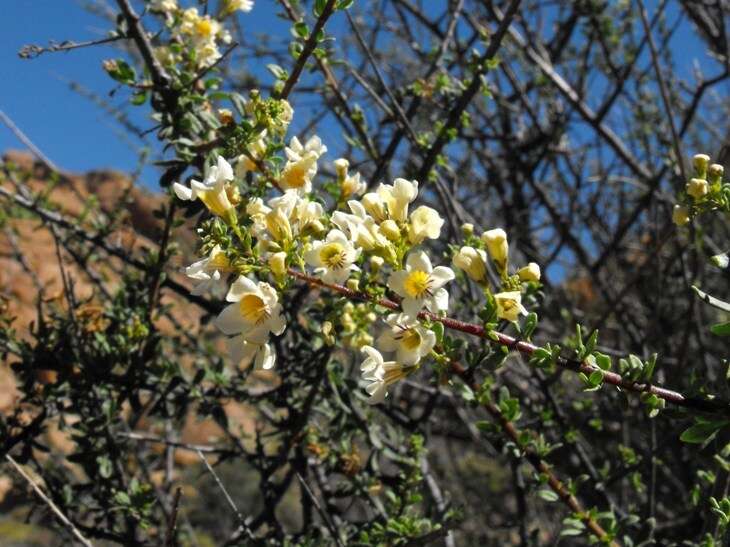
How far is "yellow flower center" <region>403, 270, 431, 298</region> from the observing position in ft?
3.86

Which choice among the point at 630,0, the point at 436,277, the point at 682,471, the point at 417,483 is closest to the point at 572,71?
the point at 630,0

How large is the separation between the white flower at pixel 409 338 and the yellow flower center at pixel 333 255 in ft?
0.43

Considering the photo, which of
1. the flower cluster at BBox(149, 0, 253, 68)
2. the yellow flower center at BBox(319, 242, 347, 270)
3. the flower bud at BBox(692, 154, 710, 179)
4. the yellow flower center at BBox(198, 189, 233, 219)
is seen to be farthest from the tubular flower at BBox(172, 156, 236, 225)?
the flower bud at BBox(692, 154, 710, 179)

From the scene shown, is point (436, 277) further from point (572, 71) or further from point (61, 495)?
point (572, 71)

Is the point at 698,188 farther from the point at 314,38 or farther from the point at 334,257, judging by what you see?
the point at 314,38

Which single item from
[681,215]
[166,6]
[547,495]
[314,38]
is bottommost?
[547,495]

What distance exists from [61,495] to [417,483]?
1145 millimetres

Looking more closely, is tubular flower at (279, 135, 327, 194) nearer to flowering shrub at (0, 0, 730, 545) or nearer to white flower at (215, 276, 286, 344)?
flowering shrub at (0, 0, 730, 545)

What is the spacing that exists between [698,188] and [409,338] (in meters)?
0.63

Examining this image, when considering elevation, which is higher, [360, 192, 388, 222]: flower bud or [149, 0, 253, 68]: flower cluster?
[149, 0, 253, 68]: flower cluster

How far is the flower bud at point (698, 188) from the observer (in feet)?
4.29

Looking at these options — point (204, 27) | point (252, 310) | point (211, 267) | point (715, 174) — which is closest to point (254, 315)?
point (252, 310)

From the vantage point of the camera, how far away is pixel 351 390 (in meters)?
2.21

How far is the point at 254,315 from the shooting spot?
4.21ft
